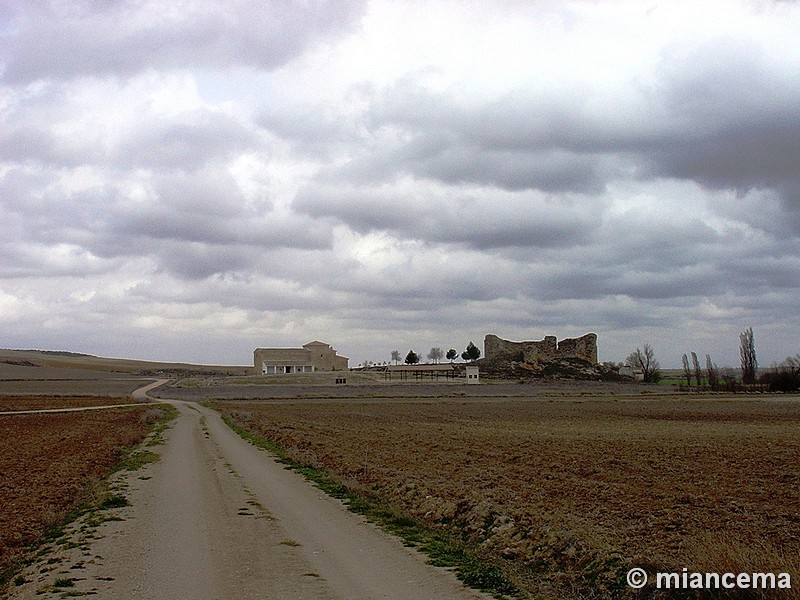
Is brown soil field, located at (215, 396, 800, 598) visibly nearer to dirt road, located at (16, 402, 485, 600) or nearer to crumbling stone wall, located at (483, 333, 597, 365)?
dirt road, located at (16, 402, 485, 600)

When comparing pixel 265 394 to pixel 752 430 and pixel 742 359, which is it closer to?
pixel 752 430

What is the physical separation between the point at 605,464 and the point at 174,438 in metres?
23.0

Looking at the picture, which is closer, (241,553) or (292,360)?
(241,553)

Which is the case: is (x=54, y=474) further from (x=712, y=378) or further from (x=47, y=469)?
(x=712, y=378)

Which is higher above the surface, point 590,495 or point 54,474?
point 590,495

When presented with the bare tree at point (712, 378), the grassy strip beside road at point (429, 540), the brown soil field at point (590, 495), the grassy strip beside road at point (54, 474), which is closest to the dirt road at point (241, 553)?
the grassy strip beside road at point (429, 540)

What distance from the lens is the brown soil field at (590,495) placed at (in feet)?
34.5

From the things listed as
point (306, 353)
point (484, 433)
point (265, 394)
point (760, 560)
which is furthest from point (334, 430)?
point (306, 353)

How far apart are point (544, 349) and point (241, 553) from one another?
17897 cm

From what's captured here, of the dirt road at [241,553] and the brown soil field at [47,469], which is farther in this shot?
the brown soil field at [47,469]

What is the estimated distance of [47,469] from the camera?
24.1 meters

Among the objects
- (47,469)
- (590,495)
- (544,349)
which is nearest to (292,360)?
(544,349)

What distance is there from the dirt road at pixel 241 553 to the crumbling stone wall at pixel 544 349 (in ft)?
547

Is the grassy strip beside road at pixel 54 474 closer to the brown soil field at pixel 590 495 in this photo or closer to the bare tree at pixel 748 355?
the brown soil field at pixel 590 495
